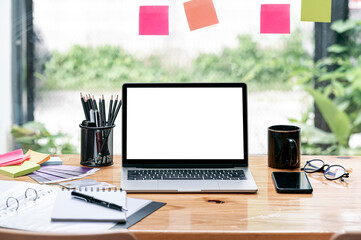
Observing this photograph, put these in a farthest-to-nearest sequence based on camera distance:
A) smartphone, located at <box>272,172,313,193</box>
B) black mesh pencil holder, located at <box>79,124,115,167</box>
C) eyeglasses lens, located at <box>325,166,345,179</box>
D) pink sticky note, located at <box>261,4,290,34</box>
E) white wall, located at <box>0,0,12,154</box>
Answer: white wall, located at <box>0,0,12,154</box>, pink sticky note, located at <box>261,4,290,34</box>, black mesh pencil holder, located at <box>79,124,115,167</box>, eyeglasses lens, located at <box>325,166,345,179</box>, smartphone, located at <box>272,172,313,193</box>

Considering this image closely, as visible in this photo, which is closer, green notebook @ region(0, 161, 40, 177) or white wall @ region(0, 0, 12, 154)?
green notebook @ region(0, 161, 40, 177)

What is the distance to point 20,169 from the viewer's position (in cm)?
151

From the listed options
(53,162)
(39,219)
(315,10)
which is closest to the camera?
(39,219)

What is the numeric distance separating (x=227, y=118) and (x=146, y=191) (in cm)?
38

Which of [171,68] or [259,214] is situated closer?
[259,214]

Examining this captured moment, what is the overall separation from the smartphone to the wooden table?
0.02 meters

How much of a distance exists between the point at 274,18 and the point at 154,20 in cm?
46

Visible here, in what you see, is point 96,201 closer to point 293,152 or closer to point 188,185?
point 188,185

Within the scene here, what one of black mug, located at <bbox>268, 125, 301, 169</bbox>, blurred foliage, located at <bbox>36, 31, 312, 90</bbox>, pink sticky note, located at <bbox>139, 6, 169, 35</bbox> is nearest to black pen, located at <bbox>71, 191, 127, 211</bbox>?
black mug, located at <bbox>268, 125, 301, 169</bbox>

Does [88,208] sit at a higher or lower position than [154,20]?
lower

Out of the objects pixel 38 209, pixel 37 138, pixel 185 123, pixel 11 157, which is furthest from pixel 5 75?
pixel 38 209

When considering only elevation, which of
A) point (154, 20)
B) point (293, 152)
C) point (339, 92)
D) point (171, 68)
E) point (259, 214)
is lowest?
point (259, 214)

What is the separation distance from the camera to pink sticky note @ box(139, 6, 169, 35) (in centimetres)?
190

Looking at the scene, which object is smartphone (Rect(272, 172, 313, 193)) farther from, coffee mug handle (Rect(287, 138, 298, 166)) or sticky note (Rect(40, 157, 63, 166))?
Result: sticky note (Rect(40, 157, 63, 166))
